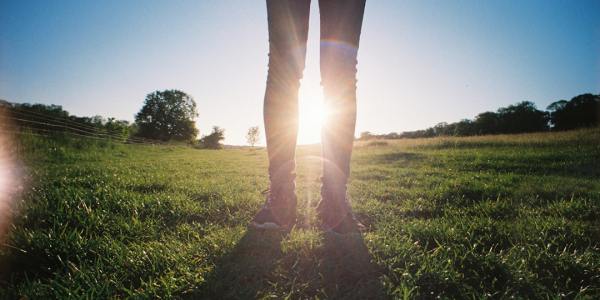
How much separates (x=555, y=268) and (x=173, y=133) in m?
66.1

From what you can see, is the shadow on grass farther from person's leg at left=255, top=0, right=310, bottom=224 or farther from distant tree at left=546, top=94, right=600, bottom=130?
distant tree at left=546, top=94, right=600, bottom=130

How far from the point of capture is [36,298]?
1.11 m

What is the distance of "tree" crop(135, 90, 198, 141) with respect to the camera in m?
60.2

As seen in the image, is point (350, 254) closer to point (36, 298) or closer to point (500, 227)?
point (500, 227)

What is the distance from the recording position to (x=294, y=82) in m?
2.38

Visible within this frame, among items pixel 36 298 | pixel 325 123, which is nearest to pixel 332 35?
pixel 325 123

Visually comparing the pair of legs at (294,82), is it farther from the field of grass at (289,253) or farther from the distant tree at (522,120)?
the distant tree at (522,120)

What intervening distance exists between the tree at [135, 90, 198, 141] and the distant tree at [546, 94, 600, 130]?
2944 inches

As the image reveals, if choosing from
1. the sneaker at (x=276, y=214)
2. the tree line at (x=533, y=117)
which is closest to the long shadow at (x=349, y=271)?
the sneaker at (x=276, y=214)

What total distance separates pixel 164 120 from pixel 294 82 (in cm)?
6568

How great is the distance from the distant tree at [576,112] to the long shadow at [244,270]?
6789 centimetres

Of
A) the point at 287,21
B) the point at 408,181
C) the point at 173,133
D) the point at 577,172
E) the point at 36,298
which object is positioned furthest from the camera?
the point at 173,133

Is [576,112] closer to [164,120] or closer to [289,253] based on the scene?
[289,253]

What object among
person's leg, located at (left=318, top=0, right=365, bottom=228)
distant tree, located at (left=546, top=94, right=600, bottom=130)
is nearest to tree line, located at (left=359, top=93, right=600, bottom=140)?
distant tree, located at (left=546, top=94, right=600, bottom=130)
